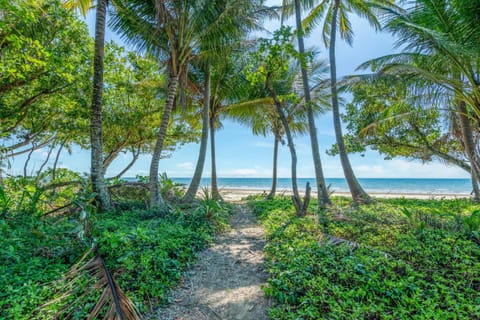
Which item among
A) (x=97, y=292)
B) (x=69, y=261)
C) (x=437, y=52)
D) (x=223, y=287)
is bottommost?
(x=223, y=287)

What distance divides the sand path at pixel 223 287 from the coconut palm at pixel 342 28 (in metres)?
4.63

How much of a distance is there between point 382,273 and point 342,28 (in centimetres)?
908

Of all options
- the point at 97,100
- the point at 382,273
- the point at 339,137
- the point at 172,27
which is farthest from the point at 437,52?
the point at 97,100

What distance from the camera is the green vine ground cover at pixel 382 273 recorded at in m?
2.23

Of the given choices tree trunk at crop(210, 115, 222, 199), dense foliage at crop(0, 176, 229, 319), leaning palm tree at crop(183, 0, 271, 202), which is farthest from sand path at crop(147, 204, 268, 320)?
tree trunk at crop(210, 115, 222, 199)

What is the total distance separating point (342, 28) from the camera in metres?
8.50

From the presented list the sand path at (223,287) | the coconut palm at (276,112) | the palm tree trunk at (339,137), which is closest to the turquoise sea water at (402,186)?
the coconut palm at (276,112)

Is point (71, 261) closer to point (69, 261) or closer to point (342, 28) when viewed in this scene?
point (69, 261)

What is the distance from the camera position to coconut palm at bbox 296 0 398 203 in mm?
7289

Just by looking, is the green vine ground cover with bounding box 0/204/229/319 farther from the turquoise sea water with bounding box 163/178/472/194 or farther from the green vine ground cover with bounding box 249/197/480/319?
the turquoise sea water with bounding box 163/178/472/194

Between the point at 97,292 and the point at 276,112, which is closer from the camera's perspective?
the point at 97,292

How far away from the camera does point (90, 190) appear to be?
547 cm

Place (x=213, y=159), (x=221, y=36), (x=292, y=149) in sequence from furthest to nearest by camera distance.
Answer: (x=213, y=159), (x=292, y=149), (x=221, y=36)

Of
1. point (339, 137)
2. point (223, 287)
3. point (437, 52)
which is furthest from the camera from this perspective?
point (339, 137)
